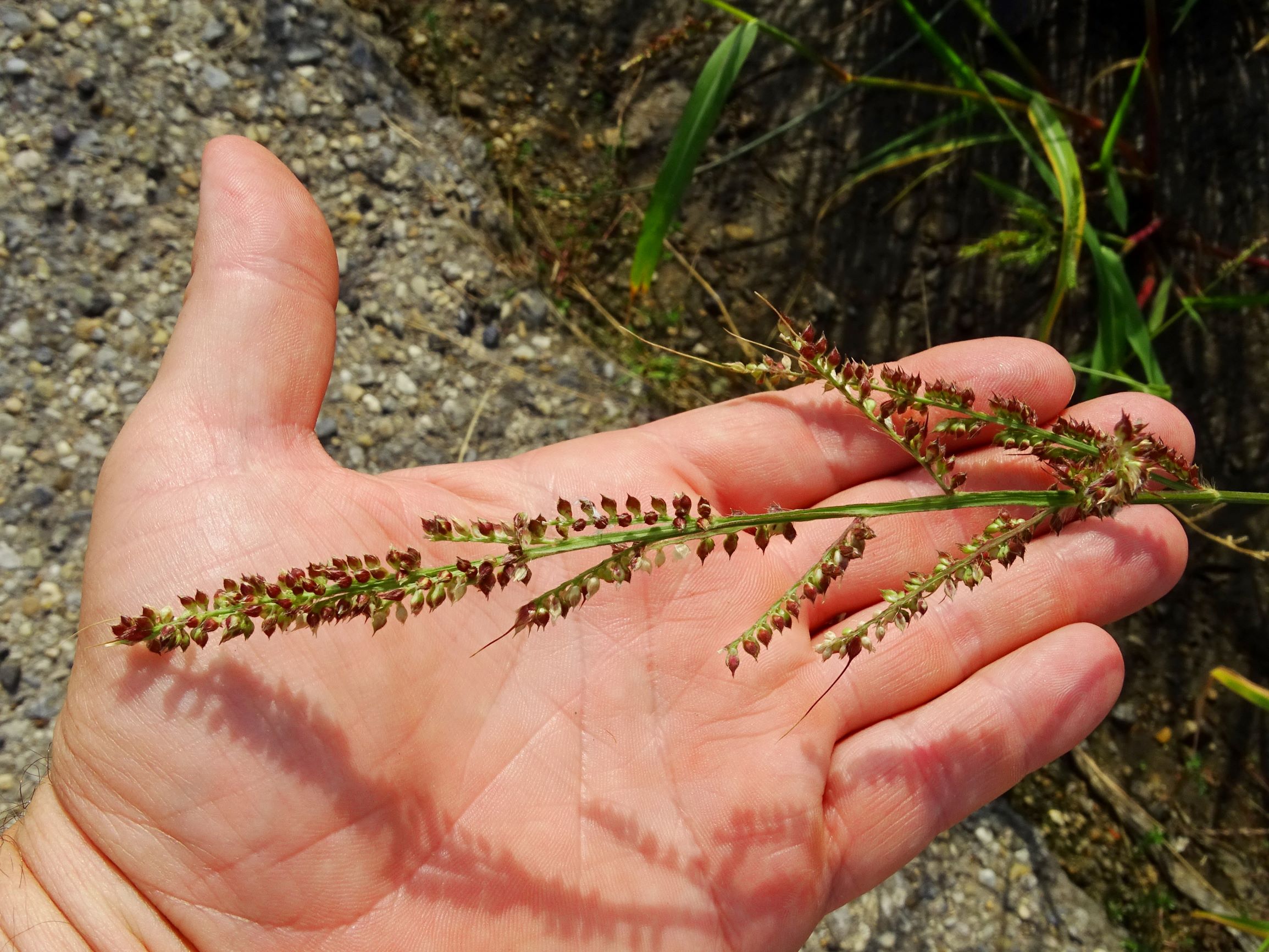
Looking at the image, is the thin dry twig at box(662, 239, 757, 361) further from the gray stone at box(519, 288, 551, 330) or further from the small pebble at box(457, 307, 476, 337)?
the small pebble at box(457, 307, 476, 337)

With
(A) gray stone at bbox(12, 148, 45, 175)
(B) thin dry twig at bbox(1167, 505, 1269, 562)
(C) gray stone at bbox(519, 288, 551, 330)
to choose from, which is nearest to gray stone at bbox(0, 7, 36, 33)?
(A) gray stone at bbox(12, 148, 45, 175)

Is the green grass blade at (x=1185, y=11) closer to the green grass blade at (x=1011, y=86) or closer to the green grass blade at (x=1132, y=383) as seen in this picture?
the green grass blade at (x=1011, y=86)

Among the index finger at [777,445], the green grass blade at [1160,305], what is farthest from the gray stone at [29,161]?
the green grass blade at [1160,305]

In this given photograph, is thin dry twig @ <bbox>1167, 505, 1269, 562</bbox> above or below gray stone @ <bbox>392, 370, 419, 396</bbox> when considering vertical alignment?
above

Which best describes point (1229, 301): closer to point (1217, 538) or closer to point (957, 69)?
point (1217, 538)

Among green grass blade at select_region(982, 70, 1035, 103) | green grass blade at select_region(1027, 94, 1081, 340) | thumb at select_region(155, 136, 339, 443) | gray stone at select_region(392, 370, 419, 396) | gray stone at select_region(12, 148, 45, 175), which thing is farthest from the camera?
gray stone at select_region(392, 370, 419, 396)
